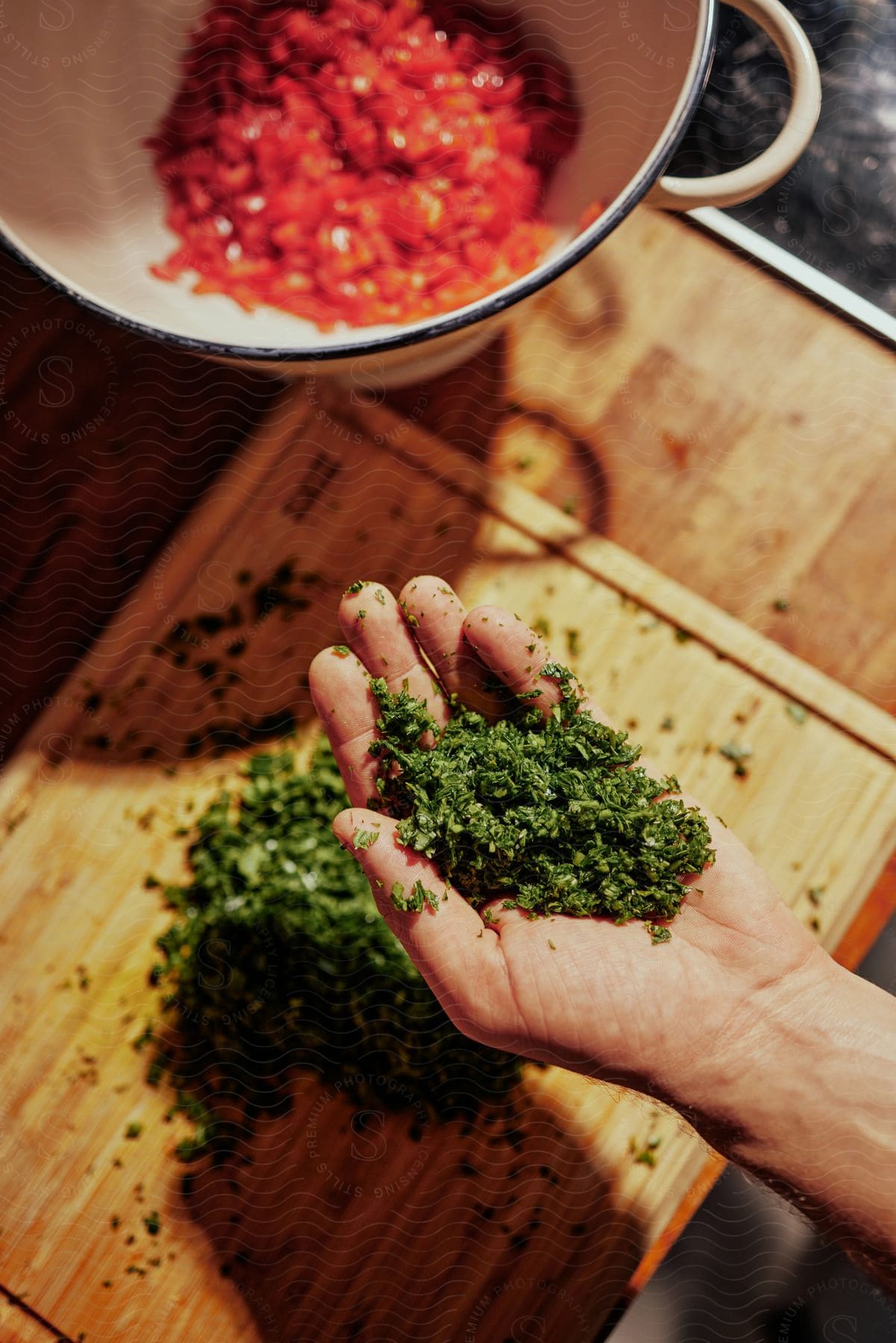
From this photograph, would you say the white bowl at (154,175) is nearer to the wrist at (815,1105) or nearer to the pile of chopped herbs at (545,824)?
the pile of chopped herbs at (545,824)

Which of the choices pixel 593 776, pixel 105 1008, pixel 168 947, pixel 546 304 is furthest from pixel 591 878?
pixel 546 304

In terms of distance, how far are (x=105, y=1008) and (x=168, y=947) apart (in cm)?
14

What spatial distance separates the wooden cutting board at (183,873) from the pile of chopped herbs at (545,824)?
26 cm

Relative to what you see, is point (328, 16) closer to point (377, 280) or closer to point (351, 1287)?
point (377, 280)

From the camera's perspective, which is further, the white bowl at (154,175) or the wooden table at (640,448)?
the wooden table at (640,448)

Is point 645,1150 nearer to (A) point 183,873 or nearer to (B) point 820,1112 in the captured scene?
(B) point 820,1112

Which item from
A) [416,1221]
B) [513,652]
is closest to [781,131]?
[513,652]

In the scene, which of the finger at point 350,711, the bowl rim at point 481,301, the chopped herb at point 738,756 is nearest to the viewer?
the bowl rim at point 481,301

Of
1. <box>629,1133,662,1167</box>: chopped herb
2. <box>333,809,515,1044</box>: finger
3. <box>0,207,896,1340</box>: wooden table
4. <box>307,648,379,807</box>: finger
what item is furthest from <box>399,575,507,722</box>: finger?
<box>629,1133,662,1167</box>: chopped herb

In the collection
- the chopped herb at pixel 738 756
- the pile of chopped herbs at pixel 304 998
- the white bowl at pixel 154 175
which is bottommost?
the pile of chopped herbs at pixel 304 998

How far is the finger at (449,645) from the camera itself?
51.4 inches

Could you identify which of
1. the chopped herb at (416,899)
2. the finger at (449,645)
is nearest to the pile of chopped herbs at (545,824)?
the chopped herb at (416,899)

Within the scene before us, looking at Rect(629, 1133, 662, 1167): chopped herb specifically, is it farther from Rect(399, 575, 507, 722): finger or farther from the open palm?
Rect(399, 575, 507, 722): finger

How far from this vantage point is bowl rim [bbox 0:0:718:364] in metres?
1.09
